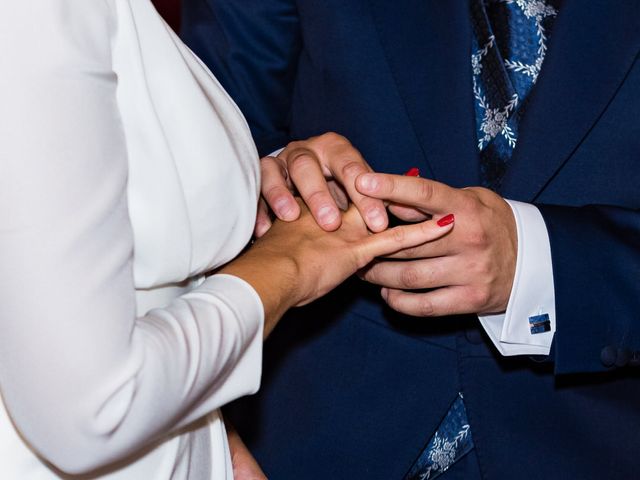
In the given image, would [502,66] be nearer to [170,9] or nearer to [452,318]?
[452,318]

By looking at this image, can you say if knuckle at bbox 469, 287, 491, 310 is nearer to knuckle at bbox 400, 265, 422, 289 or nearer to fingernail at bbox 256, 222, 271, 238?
knuckle at bbox 400, 265, 422, 289

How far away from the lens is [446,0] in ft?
4.33

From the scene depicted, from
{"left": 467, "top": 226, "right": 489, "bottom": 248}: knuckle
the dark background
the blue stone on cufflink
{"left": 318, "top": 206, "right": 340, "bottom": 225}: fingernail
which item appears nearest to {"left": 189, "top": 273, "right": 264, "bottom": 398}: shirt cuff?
{"left": 318, "top": 206, "right": 340, "bottom": 225}: fingernail

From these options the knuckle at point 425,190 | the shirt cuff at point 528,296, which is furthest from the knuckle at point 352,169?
the shirt cuff at point 528,296

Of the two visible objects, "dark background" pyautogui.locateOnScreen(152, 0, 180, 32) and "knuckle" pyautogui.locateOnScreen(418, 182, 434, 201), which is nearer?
"knuckle" pyautogui.locateOnScreen(418, 182, 434, 201)

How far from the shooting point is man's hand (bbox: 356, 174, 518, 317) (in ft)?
3.71

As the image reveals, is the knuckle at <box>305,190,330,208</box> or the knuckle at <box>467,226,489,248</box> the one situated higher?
the knuckle at <box>305,190,330,208</box>

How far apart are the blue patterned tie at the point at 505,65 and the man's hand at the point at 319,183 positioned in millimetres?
235

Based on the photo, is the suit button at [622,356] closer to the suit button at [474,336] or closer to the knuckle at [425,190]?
the suit button at [474,336]

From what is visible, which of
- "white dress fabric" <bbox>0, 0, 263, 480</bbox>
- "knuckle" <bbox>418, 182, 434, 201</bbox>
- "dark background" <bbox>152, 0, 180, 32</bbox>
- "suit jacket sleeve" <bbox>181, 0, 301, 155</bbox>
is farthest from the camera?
"dark background" <bbox>152, 0, 180, 32</bbox>

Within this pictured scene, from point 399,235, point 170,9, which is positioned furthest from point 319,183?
point 170,9

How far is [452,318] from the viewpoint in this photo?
137cm

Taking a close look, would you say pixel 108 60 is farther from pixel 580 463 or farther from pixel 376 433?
pixel 580 463

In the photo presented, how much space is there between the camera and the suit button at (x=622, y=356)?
125 cm
